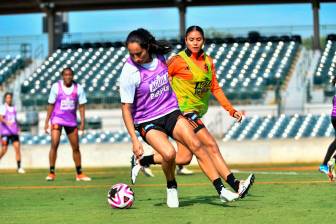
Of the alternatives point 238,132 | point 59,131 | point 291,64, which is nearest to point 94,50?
point 291,64

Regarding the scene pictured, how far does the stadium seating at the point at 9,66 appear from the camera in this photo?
40625 mm

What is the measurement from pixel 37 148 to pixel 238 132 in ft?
24.9

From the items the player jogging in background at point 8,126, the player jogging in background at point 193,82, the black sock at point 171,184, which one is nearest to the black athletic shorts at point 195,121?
the player jogging in background at point 193,82

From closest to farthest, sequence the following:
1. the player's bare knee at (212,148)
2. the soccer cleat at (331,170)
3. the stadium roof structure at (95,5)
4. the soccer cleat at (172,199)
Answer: the soccer cleat at (172,199)
the player's bare knee at (212,148)
the soccer cleat at (331,170)
the stadium roof structure at (95,5)

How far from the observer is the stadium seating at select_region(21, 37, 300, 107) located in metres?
35.4

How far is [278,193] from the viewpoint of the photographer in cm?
1227

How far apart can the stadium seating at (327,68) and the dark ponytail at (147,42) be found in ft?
78.8

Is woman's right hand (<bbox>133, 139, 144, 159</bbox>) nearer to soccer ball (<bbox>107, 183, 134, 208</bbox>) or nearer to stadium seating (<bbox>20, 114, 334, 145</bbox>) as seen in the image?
soccer ball (<bbox>107, 183, 134, 208</bbox>)

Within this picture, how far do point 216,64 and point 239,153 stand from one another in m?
12.5

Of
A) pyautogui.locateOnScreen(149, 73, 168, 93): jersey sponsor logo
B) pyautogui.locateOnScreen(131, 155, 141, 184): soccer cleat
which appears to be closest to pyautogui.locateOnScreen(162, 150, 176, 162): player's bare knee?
pyautogui.locateOnScreen(149, 73, 168, 93): jersey sponsor logo

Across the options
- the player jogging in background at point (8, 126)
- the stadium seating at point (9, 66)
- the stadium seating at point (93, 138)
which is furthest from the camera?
the stadium seating at point (9, 66)

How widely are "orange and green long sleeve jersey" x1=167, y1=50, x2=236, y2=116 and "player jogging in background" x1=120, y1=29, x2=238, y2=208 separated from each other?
125 cm

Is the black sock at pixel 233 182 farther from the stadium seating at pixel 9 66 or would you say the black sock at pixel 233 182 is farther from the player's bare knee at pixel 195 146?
the stadium seating at pixel 9 66

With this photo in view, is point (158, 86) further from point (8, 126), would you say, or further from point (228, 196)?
point (8, 126)
